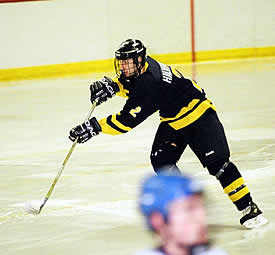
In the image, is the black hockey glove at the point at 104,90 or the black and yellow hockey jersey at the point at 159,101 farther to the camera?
the black hockey glove at the point at 104,90

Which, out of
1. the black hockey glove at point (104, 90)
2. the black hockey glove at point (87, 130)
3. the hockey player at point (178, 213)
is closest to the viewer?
the hockey player at point (178, 213)

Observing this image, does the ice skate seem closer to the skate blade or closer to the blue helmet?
the skate blade

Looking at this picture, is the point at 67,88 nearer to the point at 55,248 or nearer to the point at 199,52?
the point at 199,52

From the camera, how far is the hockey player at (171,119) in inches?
165

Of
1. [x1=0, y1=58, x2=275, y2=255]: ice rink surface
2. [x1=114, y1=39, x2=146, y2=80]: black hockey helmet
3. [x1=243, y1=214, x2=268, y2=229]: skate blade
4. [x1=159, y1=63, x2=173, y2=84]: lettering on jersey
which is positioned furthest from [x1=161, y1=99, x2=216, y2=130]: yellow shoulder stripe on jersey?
[x1=243, y1=214, x2=268, y2=229]: skate blade

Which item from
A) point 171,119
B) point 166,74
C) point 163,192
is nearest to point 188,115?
point 171,119

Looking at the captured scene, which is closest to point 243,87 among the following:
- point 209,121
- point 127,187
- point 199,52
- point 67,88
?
point 67,88

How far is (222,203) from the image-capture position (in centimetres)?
511

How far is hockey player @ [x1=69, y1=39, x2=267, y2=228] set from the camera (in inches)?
165

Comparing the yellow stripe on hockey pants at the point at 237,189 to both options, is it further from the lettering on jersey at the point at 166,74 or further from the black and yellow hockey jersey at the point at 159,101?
the lettering on jersey at the point at 166,74

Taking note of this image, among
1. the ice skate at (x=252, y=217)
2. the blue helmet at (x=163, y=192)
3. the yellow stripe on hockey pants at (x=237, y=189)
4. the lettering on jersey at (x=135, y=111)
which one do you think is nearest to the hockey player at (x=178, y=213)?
the blue helmet at (x=163, y=192)

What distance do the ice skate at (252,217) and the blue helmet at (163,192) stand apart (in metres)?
3.02

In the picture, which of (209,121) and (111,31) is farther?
(111,31)

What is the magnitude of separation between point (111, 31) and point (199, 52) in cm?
181
